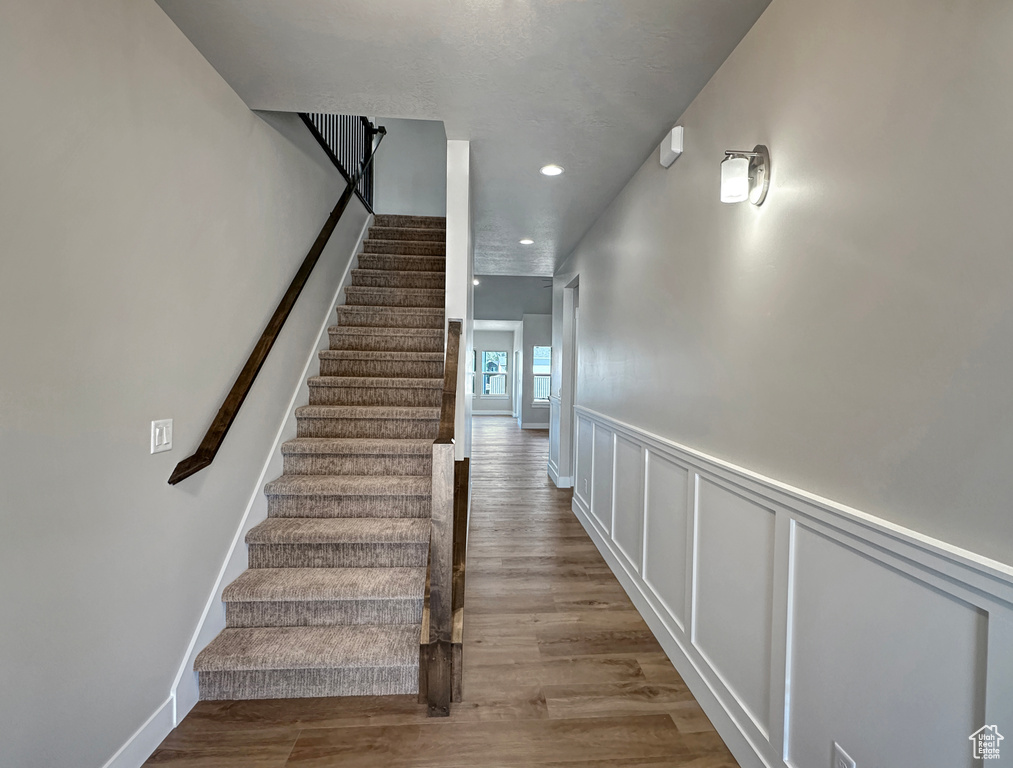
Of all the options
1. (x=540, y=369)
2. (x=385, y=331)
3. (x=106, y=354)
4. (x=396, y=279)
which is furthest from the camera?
(x=540, y=369)

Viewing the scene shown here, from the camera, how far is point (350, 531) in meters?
2.41

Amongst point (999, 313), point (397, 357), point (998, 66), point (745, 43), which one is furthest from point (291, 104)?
point (999, 313)

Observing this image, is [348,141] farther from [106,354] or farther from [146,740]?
[146,740]

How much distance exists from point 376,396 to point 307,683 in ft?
5.84

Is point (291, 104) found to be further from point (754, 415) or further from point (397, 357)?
point (754, 415)

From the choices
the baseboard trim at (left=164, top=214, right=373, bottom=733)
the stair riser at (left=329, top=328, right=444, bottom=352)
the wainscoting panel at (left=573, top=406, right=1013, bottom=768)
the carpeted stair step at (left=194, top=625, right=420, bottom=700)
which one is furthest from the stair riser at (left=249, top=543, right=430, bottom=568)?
the stair riser at (left=329, top=328, right=444, bottom=352)

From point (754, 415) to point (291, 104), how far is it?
2.38 m

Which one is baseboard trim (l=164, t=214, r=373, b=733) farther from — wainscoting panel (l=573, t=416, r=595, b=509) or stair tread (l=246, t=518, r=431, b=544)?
wainscoting panel (l=573, t=416, r=595, b=509)

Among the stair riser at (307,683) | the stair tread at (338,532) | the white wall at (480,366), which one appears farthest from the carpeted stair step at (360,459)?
the white wall at (480,366)

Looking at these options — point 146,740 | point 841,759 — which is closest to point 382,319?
point 146,740

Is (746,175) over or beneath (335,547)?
over

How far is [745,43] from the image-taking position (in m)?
1.72

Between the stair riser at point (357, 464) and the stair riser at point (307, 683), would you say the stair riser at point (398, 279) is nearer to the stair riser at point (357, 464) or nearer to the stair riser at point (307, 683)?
the stair riser at point (357, 464)

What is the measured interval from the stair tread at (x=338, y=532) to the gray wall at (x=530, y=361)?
28.5 feet
